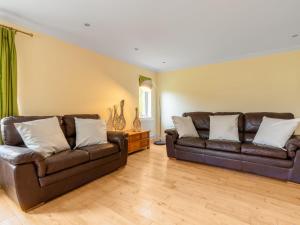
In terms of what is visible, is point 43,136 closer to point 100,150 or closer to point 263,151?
point 100,150

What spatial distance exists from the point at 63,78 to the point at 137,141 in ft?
6.58

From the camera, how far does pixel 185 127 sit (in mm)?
3453

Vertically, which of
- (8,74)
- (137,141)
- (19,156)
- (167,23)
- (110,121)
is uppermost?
(167,23)

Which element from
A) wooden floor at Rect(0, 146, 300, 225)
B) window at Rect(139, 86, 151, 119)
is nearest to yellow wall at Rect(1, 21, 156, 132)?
window at Rect(139, 86, 151, 119)

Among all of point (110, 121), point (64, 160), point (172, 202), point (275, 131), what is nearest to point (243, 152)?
point (275, 131)

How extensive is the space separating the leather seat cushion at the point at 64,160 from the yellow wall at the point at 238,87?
10.7ft

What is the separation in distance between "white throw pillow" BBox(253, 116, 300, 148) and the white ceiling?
4.75ft

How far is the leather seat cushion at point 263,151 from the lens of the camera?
93.1 inches

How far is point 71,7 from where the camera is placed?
206cm

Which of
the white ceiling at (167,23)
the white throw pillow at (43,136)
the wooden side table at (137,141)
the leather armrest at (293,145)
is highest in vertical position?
the white ceiling at (167,23)

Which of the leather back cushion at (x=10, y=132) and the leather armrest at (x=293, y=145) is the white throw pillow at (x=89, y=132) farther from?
the leather armrest at (x=293, y=145)

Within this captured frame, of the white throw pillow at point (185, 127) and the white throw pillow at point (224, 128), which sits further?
the white throw pillow at point (185, 127)

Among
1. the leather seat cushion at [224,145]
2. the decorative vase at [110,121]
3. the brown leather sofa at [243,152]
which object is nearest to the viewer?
the brown leather sofa at [243,152]

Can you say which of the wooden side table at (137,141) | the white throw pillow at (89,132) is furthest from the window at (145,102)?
the white throw pillow at (89,132)
